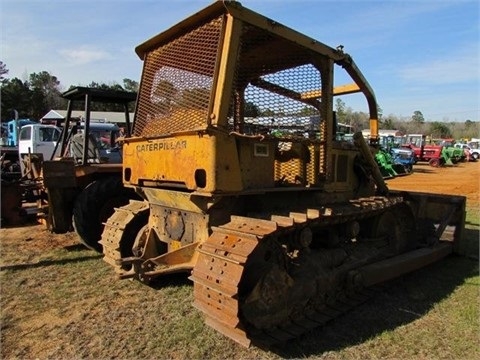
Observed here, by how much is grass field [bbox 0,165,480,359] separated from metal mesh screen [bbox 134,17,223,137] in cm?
186

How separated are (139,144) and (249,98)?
1357 millimetres

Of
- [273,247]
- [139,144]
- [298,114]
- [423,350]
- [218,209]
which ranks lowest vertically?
[423,350]

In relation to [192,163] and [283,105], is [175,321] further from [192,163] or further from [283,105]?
[283,105]

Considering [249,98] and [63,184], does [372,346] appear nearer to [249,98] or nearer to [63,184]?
[249,98]

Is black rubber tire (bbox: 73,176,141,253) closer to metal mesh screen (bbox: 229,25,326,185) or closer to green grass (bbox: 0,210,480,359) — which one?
green grass (bbox: 0,210,480,359)

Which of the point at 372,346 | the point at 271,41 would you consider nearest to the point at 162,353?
the point at 372,346

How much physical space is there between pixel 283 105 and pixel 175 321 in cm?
243

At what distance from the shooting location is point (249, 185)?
13.8 feet

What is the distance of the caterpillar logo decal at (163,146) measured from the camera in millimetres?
4191

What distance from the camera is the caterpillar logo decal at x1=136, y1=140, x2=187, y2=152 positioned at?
4191 millimetres

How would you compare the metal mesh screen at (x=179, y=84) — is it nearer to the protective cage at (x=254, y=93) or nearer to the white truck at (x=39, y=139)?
the protective cage at (x=254, y=93)

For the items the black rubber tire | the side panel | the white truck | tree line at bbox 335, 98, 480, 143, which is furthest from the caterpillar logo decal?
tree line at bbox 335, 98, 480, 143

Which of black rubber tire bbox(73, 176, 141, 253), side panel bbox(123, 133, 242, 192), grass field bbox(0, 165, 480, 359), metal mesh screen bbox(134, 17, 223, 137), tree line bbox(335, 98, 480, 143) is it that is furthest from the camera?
tree line bbox(335, 98, 480, 143)

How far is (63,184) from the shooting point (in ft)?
23.0
